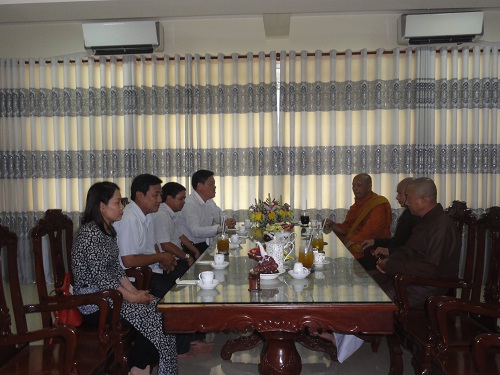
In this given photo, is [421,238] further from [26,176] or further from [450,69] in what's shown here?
[26,176]

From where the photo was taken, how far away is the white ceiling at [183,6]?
4027mm

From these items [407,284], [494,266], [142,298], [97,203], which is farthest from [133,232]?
[494,266]

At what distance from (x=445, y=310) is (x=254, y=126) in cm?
330

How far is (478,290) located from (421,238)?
413mm

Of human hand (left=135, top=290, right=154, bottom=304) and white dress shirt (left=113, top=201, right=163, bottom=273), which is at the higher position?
white dress shirt (left=113, top=201, right=163, bottom=273)

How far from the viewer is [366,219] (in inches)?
170

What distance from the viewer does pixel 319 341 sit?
3.31 m

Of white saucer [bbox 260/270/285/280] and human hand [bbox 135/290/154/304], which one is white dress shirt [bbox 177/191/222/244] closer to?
human hand [bbox 135/290/154/304]

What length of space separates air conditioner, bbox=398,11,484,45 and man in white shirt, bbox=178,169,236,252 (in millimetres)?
2231

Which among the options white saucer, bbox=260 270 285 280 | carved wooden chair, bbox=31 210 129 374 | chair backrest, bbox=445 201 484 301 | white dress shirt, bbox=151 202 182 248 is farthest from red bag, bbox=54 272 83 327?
chair backrest, bbox=445 201 484 301

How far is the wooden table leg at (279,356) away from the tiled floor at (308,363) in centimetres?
78

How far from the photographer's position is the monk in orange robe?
4230 millimetres

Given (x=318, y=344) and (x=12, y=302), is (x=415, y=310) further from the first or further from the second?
(x=12, y=302)

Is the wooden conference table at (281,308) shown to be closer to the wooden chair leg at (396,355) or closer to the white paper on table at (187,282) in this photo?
the white paper on table at (187,282)
